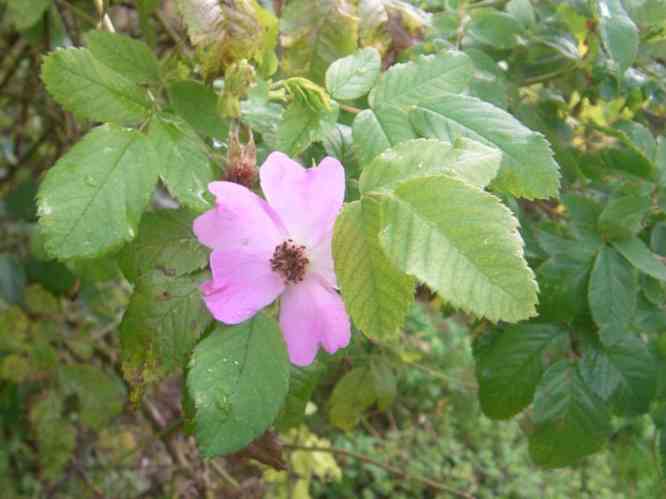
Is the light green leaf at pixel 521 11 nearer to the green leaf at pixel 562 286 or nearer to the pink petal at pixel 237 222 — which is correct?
the green leaf at pixel 562 286

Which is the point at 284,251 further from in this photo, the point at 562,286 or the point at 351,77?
the point at 562,286

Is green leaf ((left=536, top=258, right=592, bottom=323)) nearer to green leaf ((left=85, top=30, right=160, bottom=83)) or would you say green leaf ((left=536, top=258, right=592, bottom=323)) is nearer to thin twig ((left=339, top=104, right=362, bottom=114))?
thin twig ((left=339, top=104, right=362, bottom=114))

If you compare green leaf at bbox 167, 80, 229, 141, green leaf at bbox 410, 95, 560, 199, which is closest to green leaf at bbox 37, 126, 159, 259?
green leaf at bbox 167, 80, 229, 141

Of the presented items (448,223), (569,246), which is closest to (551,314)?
(569,246)

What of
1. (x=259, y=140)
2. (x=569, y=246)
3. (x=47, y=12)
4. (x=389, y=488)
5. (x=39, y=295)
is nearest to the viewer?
(x=259, y=140)

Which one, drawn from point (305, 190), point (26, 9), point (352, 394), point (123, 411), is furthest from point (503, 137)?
point (123, 411)

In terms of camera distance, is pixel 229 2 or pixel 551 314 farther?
pixel 551 314

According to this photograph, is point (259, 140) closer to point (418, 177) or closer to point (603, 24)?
point (418, 177)
